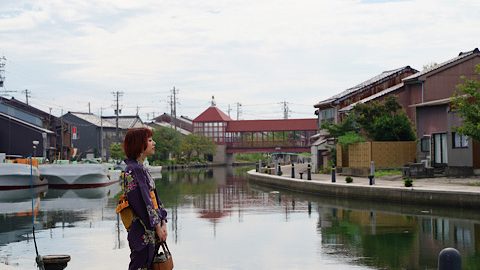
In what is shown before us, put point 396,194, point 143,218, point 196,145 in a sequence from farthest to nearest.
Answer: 1. point 196,145
2. point 396,194
3. point 143,218

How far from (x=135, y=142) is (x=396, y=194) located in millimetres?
20370

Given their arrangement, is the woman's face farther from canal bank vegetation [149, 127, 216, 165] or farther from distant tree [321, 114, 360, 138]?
canal bank vegetation [149, 127, 216, 165]

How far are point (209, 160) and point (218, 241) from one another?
8685cm

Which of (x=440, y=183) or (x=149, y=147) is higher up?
(x=149, y=147)

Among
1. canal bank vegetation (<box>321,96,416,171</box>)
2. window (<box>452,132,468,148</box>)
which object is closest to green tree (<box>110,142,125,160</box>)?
canal bank vegetation (<box>321,96,416,171</box>)

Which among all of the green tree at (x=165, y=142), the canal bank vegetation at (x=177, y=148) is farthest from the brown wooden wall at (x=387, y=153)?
the green tree at (x=165, y=142)

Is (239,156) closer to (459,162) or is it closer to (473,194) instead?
(459,162)

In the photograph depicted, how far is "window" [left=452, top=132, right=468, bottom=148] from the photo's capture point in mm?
32062

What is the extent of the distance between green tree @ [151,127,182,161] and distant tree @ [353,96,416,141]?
53374 mm

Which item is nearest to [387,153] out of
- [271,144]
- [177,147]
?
[177,147]

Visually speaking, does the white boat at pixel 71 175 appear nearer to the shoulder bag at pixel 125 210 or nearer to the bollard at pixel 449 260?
the shoulder bag at pixel 125 210

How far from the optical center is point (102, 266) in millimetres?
13805

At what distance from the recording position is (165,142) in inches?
3615

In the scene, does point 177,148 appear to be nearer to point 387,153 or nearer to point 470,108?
point 387,153
